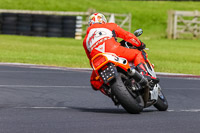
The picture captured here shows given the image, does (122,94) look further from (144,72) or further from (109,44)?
(109,44)

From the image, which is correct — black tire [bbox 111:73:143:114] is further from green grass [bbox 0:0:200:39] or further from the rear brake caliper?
green grass [bbox 0:0:200:39]

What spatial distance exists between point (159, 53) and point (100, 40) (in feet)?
56.0

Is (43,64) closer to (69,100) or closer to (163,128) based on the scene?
(69,100)

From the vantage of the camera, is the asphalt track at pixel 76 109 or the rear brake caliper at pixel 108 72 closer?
the asphalt track at pixel 76 109

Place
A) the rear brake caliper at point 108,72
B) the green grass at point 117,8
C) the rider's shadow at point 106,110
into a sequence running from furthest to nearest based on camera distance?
the green grass at point 117,8
the rider's shadow at point 106,110
the rear brake caliper at point 108,72

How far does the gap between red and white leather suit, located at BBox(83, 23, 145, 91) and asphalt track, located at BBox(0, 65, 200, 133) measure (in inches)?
34.5

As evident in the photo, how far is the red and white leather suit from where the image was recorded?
9.37 m

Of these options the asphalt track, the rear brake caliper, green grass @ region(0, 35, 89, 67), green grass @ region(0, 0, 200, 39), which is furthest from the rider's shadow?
green grass @ region(0, 0, 200, 39)

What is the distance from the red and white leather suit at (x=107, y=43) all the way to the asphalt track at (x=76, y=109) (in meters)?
0.88

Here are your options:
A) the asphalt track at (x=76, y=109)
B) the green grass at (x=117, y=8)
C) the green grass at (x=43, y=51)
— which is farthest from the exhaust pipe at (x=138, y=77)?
the green grass at (x=117, y=8)

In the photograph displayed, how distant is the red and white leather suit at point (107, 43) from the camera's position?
9.37 meters

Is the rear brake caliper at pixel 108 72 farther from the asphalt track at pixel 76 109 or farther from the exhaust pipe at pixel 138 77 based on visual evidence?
the asphalt track at pixel 76 109

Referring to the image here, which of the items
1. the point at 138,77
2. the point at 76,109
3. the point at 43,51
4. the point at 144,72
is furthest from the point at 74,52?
the point at 138,77

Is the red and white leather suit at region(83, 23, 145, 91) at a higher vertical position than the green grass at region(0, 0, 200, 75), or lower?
higher
